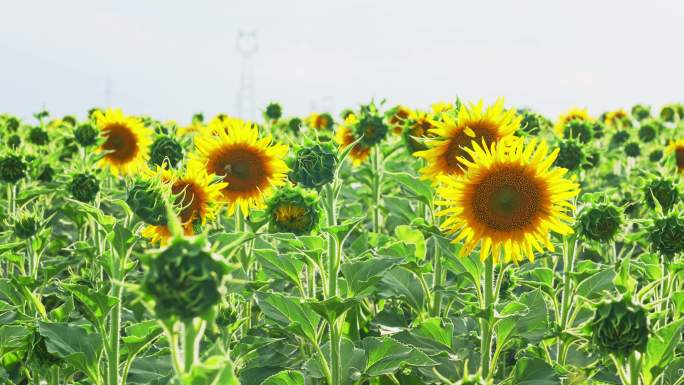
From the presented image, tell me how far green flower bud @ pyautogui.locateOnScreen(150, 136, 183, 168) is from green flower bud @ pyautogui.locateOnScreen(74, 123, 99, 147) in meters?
1.16

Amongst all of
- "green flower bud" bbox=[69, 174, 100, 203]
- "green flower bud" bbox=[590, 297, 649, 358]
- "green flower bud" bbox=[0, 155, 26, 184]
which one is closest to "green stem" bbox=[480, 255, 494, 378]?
"green flower bud" bbox=[590, 297, 649, 358]

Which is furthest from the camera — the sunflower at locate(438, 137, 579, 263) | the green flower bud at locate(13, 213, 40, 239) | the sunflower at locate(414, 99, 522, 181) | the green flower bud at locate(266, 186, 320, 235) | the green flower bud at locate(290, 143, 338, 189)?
the green flower bud at locate(13, 213, 40, 239)

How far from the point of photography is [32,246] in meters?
4.23

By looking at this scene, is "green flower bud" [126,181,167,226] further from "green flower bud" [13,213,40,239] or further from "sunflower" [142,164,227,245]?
"green flower bud" [13,213,40,239]

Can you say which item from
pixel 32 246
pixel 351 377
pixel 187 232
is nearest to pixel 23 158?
pixel 32 246

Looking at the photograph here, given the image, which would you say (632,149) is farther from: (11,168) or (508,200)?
(11,168)

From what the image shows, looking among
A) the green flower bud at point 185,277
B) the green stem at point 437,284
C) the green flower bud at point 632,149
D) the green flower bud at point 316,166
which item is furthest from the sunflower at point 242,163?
the green flower bud at point 632,149

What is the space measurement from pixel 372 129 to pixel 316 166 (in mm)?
1997

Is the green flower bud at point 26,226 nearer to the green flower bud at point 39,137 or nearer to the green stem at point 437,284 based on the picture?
the green stem at point 437,284

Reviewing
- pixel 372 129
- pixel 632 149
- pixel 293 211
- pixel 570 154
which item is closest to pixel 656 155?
pixel 632 149

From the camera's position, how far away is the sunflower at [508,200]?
3.06 metres

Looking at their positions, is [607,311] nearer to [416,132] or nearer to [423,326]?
[423,326]

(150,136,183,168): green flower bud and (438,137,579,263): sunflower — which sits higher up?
(150,136,183,168): green flower bud

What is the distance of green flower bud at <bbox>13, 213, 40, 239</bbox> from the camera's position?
4.12 meters
